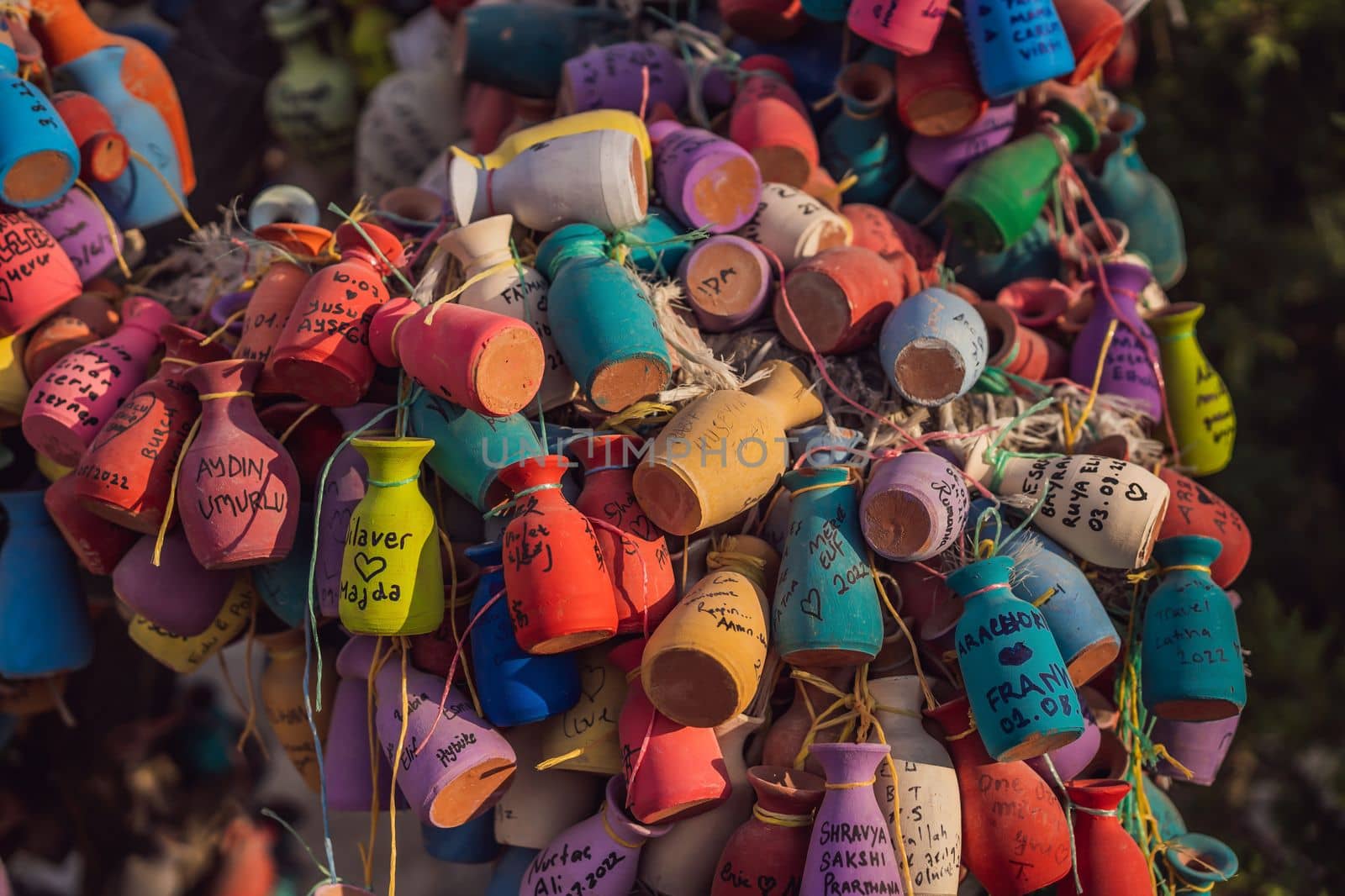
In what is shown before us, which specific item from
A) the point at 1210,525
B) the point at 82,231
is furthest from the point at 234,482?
the point at 1210,525

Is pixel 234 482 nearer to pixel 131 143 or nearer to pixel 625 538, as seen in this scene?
pixel 625 538

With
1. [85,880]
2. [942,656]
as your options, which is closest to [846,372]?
[942,656]

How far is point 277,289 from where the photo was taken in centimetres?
180

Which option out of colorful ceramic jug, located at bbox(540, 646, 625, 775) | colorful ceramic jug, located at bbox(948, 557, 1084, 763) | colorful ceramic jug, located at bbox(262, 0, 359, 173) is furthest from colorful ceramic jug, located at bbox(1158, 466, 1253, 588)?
colorful ceramic jug, located at bbox(262, 0, 359, 173)

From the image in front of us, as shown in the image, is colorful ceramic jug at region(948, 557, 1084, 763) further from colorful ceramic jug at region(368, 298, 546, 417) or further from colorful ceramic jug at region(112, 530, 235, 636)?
colorful ceramic jug at region(112, 530, 235, 636)

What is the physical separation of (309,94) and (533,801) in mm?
1970

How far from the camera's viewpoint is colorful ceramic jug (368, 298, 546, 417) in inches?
60.5

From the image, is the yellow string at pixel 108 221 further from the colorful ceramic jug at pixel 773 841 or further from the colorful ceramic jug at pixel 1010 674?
the colorful ceramic jug at pixel 1010 674

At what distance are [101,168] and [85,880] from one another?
6.33ft

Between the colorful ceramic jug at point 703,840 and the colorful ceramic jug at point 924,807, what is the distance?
20 cm

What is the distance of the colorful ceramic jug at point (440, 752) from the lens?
156cm

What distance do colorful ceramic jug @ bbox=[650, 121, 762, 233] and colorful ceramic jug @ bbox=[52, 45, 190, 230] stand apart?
940 mm

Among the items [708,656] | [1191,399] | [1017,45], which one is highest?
A: [1017,45]

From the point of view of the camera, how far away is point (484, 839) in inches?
71.6
